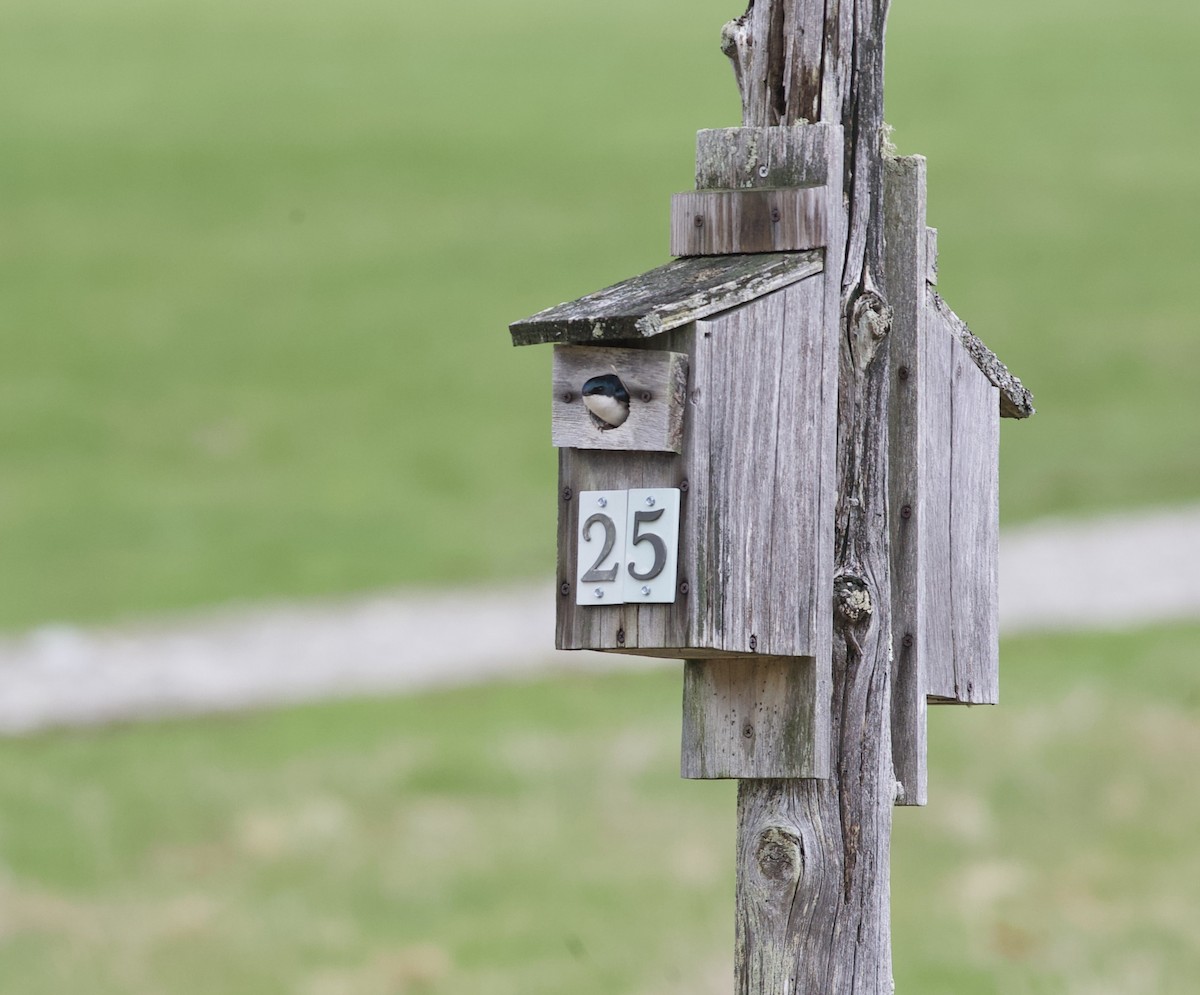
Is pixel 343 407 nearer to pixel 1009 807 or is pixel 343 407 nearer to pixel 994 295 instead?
pixel 994 295

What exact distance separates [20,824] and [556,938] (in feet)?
12.7

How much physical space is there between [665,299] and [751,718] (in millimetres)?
845

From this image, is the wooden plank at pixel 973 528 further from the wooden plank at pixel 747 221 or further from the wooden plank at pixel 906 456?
the wooden plank at pixel 747 221

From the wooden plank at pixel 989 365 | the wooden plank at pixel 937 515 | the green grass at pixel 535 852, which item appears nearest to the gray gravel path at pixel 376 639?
the green grass at pixel 535 852

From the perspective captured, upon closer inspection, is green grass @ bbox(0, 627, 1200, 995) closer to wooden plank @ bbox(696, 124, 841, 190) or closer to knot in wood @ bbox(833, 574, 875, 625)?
knot in wood @ bbox(833, 574, 875, 625)

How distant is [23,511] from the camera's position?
19328 millimetres

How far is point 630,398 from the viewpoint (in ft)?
12.0

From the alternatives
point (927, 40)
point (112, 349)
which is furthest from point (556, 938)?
point (927, 40)

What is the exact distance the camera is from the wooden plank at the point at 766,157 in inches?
147

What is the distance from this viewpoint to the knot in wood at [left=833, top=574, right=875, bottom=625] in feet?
12.4

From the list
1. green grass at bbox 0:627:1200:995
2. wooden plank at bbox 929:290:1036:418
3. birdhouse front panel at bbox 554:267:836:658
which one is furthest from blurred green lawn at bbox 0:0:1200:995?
birdhouse front panel at bbox 554:267:836:658

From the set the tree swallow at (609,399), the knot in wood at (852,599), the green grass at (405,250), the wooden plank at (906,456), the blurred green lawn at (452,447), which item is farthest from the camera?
the green grass at (405,250)

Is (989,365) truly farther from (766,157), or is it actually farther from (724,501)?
(724,501)

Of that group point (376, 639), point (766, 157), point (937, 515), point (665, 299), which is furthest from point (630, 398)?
point (376, 639)
